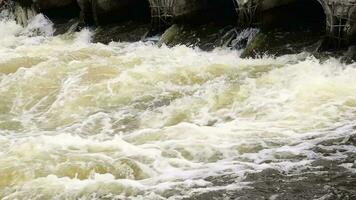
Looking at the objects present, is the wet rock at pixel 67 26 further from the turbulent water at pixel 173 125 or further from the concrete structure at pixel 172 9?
the turbulent water at pixel 173 125

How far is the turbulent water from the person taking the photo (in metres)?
6.20

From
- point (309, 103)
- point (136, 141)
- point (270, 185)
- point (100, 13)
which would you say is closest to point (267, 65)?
point (309, 103)

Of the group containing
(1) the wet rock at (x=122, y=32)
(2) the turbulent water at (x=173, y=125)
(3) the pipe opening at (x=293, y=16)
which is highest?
(3) the pipe opening at (x=293, y=16)

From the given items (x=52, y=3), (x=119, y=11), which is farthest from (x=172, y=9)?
(x=52, y=3)

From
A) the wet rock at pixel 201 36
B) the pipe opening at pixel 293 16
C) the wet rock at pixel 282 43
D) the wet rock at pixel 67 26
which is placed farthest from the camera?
the wet rock at pixel 67 26

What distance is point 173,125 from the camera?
8.30m

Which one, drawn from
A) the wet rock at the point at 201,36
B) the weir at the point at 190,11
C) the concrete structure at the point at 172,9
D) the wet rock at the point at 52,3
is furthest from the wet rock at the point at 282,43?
the wet rock at the point at 52,3

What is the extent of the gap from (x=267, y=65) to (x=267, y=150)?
4.48 metres

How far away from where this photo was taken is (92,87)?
34.9 ft

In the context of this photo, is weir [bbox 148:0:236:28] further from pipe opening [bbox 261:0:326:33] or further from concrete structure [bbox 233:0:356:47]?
concrete structure [bbox 233:0:356:47]

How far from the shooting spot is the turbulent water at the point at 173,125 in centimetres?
620

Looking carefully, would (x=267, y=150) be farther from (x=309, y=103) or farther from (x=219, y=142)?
(x=309, y=103)

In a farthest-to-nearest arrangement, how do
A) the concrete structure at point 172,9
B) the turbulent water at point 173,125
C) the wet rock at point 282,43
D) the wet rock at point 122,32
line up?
the wet rock at point 122,32 → the concrete structure at point 172,9 → the wet rock at point 282,43 → the turbulent water at point 173,125

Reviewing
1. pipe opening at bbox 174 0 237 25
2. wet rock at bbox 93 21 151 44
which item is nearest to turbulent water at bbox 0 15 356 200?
pipe opening at bbox 174 0 237 25
